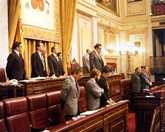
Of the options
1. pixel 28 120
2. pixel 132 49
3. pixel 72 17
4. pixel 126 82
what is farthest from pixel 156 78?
pixel 28 120

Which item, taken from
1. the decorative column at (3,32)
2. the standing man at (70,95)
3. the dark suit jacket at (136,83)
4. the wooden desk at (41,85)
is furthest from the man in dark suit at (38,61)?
the dark suit jacket at (136,83)

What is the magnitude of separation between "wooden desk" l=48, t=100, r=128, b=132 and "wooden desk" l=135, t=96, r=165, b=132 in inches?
54.5

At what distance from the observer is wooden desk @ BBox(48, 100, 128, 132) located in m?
2.72

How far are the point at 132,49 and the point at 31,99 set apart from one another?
1053 centimetres

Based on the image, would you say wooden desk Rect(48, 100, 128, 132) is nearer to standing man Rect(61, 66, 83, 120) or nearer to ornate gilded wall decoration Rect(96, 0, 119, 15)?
standing man Rect(61, 66, 83, 120)

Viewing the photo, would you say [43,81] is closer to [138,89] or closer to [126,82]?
[138,89]

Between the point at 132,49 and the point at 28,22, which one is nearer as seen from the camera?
the point at 28,22

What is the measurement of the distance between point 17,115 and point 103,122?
1169 mm

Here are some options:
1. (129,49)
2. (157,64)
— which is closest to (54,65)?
(129,49)

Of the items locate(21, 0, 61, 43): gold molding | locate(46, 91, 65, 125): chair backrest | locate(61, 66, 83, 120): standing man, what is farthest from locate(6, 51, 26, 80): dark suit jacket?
locate(21, 0, 61, 43): gold molding

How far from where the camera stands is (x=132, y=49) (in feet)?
45.0

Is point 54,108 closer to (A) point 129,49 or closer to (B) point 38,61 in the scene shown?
(B) point 38,61

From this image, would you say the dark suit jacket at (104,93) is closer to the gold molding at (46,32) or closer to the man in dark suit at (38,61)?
Answer: the man in dark suit at (38,61)

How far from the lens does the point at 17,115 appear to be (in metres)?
3.51
